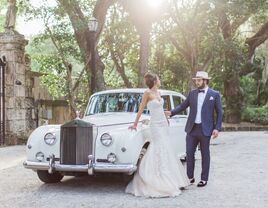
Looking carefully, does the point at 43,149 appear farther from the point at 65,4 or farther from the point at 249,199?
the point at 65,4

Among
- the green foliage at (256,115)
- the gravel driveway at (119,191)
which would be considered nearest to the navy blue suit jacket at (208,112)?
the gravel driveway at (119,191)

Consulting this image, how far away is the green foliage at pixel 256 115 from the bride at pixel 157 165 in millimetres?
21033

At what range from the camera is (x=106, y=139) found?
7516 mm

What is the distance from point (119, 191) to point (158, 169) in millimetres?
757

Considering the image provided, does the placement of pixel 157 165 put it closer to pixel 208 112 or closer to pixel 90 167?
pixel 90 167

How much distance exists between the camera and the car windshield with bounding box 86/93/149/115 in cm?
912

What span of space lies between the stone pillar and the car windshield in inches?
285

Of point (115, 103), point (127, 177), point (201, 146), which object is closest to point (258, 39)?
point (115, 103)

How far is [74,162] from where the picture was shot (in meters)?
7.59

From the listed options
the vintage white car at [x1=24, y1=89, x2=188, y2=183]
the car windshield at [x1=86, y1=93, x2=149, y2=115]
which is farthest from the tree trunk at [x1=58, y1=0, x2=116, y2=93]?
the vintage white car at [x1=24, y1=89, x2=188, y2=183]

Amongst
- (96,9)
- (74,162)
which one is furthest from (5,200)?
(96,9)

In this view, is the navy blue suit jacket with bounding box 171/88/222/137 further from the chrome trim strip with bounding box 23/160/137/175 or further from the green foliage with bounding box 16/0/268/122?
the green foliage with bounding box 16/0/268/122

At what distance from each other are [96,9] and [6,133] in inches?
225

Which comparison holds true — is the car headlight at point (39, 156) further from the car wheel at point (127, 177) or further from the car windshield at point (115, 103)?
the car windshield at point (115, 103)
